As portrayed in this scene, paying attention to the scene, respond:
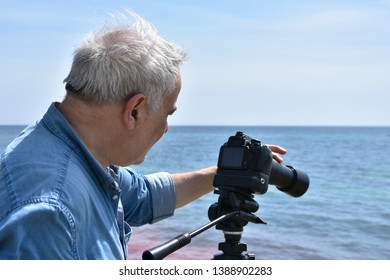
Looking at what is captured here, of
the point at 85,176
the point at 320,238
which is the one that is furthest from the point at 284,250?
the point at 85,176

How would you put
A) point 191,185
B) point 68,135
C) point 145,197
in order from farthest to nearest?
point 191,185 → point 145,197 → point 68,135

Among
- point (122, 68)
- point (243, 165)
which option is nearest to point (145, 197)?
point (243, 165)

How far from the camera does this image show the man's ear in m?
1.86

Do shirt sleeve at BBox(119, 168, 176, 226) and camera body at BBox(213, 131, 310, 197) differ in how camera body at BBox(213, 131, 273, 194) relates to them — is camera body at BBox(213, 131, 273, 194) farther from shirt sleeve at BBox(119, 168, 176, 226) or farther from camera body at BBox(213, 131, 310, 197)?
shirt sleeve at BBox(119, 168, 176, 226)

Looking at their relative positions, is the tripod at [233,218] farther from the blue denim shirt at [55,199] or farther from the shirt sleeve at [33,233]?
the shirt sleeve at [33,233]

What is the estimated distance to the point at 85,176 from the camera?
1795mm

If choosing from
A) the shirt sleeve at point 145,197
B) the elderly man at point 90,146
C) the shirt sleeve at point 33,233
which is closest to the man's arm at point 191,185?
the shirt sleeve at point 145,197

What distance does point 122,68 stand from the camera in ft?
6.04

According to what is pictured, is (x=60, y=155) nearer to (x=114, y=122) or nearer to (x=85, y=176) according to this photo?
(x=85, y=176)

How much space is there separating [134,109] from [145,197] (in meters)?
0.83

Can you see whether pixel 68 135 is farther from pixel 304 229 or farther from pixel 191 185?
pixel 304 229

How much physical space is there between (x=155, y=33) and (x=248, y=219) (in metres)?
0.73

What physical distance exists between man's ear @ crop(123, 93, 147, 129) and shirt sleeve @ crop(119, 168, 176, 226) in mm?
686

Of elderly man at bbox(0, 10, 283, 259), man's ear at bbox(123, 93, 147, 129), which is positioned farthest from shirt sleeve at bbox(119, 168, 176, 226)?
man's ear at bbox(123, 93, 147, 129)
